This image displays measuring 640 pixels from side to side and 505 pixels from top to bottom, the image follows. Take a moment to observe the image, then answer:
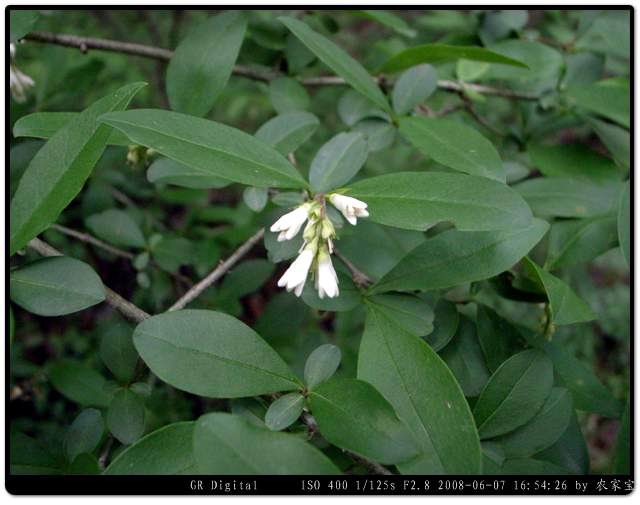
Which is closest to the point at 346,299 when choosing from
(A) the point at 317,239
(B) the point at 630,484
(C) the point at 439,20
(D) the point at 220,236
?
(A) the point at 317,239

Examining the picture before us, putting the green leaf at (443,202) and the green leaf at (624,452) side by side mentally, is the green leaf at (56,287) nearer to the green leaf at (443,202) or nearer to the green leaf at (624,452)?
the green leaf at (443,202)

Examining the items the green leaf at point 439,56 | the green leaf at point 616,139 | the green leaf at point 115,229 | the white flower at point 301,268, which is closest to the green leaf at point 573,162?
the green leaf at point 616,139

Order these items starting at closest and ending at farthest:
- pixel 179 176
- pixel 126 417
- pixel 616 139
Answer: pixel 126 417 → pixel 179 176 → pixel 616 139

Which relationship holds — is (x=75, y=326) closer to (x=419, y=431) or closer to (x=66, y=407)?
(x=66, y=407)

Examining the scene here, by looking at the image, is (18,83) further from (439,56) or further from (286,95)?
(439,56)

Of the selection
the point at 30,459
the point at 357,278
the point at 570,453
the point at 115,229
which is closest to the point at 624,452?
the point at 570,453

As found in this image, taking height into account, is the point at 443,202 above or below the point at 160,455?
above
